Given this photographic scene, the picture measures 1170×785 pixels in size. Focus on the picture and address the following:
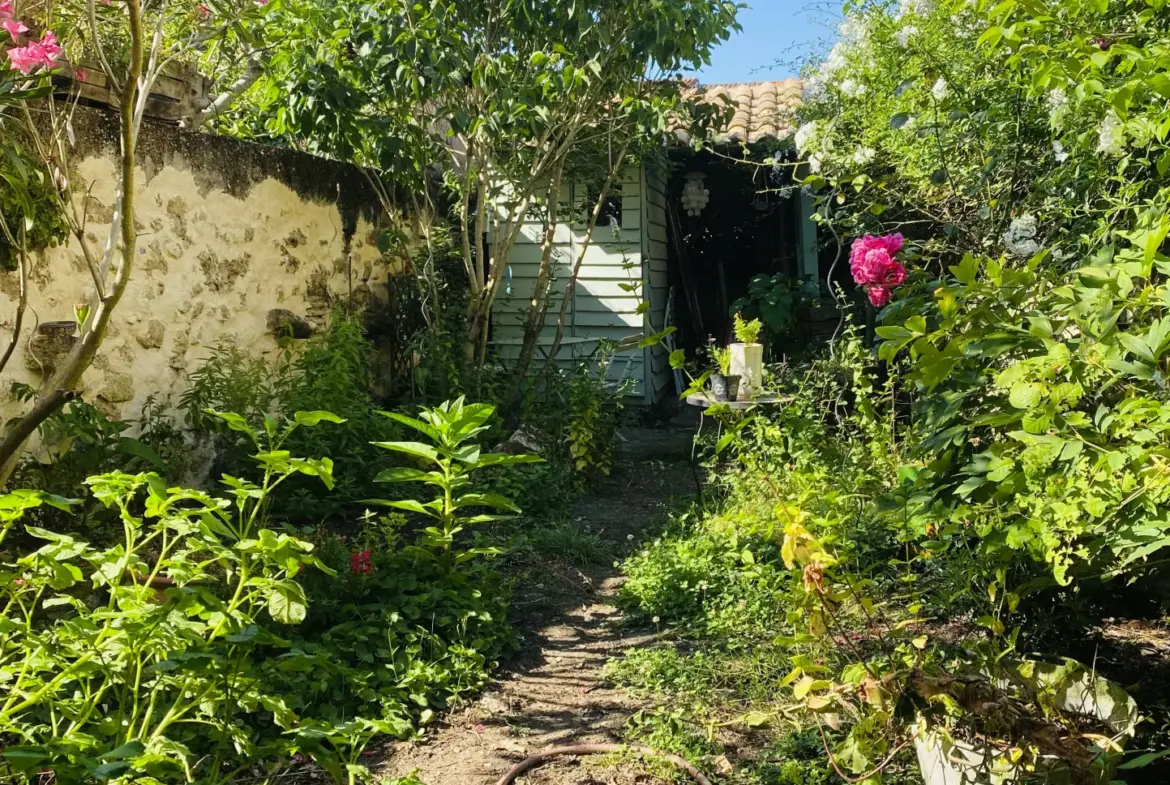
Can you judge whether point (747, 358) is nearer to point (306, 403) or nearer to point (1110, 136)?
point (1110, 136)

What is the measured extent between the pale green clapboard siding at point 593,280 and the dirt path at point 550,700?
3.26 meters

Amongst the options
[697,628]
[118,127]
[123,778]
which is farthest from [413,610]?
[118,127]

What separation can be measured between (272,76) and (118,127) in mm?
1181

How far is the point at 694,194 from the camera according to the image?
29.0 ft

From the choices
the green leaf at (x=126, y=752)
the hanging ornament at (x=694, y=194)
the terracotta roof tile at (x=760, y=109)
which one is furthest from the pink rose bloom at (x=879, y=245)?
the hanging ornament at (x=694, y=194)

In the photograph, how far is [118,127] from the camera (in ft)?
13.8

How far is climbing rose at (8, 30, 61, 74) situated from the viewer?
2.74 m

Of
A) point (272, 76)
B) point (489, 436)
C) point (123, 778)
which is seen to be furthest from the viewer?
point (489, 436)

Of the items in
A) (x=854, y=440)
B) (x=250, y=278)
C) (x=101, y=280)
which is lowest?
(x=854, y=440)

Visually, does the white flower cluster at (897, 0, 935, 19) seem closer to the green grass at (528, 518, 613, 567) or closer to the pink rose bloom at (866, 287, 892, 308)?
the pink rose bloom at (866, 287, 892, 308)

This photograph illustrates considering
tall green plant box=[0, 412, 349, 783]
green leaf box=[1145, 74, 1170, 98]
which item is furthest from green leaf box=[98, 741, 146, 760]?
green leaf box=[1145, 74, 1170, 98]

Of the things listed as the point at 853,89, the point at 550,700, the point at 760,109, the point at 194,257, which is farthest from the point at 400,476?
the point at 760,109

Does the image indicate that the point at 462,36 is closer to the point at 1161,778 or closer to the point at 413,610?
the point at 413,610

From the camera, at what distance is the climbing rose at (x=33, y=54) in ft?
8.99
